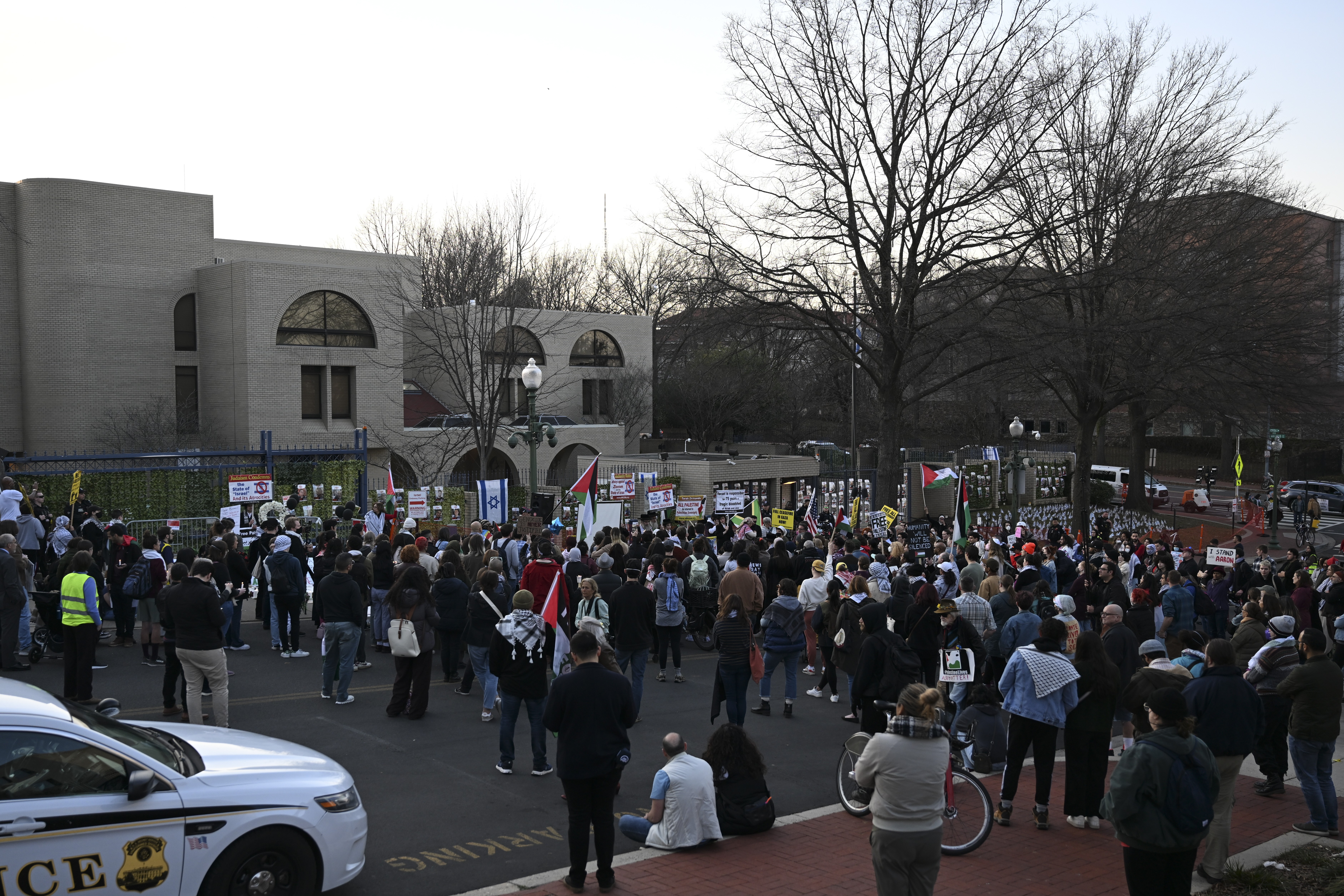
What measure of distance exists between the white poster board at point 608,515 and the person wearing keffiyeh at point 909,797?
1420 centimetres

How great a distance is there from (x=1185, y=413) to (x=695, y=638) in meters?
40.5

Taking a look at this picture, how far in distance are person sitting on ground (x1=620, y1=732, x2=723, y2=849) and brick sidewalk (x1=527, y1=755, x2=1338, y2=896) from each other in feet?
0.44

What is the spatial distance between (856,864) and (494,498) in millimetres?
16012

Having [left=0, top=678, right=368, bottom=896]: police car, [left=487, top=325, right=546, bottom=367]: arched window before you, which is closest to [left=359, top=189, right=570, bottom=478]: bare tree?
[left=487, top=325, right=546, bottom=367]: arched window

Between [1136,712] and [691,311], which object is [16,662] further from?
[691,311]

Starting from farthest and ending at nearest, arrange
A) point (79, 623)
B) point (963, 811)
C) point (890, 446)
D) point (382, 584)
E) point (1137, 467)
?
1. point (1137, 467)
2. point (890, 446)
3. point (382, 584)
4. point (79, 623)
5. point (963, 811)

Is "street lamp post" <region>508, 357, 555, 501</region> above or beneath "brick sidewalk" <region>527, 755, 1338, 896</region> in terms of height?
above

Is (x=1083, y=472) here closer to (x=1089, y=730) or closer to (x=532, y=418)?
(x=532, y=418)

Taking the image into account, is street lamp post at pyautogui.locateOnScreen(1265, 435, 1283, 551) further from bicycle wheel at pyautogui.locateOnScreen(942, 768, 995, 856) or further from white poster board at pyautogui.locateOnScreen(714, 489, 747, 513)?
bicycle wheel at pyautogui.locateOnScreen(942, 768, 995, 856)

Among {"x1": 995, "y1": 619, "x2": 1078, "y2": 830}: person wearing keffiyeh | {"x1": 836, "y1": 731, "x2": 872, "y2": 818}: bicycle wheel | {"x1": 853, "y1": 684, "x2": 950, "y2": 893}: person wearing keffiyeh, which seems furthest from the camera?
{"x1": 836, "y1": 731, "x2": 872, "y2": 818}: bicycle wheel

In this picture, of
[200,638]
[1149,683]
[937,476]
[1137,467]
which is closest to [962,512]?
[937,476]

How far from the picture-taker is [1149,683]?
325 inches

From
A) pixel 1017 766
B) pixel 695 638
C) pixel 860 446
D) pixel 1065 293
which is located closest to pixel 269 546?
pixel 695 638

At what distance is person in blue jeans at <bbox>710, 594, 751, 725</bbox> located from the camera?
10562 mm
